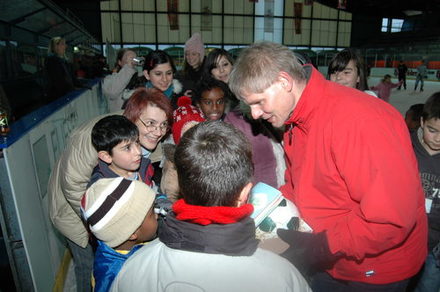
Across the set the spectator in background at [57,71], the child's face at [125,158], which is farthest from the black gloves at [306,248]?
the spectator in background at [57,71]

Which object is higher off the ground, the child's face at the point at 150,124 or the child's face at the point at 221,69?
the child's face at the point at 221,69

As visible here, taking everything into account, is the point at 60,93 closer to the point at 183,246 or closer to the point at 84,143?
the point at 84,143

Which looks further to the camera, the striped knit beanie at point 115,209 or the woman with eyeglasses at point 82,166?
the woman with eyeglasses at point 82,166

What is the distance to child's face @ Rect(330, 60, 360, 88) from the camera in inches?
96.1

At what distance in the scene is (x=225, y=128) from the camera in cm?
104

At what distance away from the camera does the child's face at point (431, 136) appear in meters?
1.82

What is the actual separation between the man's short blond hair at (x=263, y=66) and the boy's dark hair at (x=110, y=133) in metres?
0.85

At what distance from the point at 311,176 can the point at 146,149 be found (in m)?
1.28

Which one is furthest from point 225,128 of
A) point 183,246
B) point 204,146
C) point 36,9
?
point 36,9

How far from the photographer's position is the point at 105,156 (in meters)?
1.77

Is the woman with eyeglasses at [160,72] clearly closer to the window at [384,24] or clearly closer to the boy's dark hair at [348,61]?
the boy's dark hair at [348,61]

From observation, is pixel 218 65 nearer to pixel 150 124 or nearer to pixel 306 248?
pixel 150 124

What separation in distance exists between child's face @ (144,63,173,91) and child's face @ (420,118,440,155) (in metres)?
2.19

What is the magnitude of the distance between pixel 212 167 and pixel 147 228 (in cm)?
66
